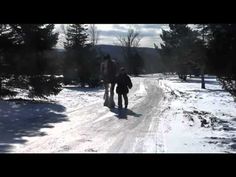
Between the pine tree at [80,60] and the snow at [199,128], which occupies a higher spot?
the pine tree at [80,60]

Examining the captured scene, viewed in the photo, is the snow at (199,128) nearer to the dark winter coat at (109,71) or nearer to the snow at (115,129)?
the snow at (115,129)

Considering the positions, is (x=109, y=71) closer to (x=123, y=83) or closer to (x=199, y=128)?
(x=123, y=83)

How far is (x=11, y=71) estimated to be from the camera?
17016mm

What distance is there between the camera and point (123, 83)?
15484 millimetres

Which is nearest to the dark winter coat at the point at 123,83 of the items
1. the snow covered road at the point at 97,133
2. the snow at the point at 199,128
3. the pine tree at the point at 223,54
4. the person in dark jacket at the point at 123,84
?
the person in dark jacket at the point at 123,84

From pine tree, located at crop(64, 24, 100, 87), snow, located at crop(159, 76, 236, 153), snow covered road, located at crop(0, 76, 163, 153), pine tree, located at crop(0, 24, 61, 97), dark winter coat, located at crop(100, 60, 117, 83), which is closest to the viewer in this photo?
snow covered road, located at crop(0, 76, 163, 153)

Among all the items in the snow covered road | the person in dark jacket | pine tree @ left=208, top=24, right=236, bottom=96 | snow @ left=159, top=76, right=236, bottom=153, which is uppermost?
pine tree @ left=208, top=24, right=236, bottom=96

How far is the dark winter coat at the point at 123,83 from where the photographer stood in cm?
1537

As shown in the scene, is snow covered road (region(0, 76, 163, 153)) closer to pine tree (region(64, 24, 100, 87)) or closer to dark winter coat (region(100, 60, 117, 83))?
dark winter coat (region(100, 60, 117, 83))

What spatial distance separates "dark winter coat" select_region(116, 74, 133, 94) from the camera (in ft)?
50.4

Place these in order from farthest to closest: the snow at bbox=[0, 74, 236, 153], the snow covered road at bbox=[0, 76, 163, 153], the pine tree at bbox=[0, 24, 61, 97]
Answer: the pine tree at bbox=[0, 24, 61, 97]
the snow at bbox=[0, 74, 236, 153]
the snow covered road at bbox=[0, 76, 163, 153]

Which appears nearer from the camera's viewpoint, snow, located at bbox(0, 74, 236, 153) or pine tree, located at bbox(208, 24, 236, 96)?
snow, located at bbox(0, 74, 236, 153)

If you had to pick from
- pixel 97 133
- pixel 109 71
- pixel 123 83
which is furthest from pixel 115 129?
pixel 109 71

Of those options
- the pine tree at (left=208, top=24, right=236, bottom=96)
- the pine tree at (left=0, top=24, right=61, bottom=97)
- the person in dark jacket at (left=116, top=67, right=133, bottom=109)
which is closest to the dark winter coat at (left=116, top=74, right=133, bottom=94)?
the person in dark jacket at (left=116, top=67, right=133, bottom=109)
